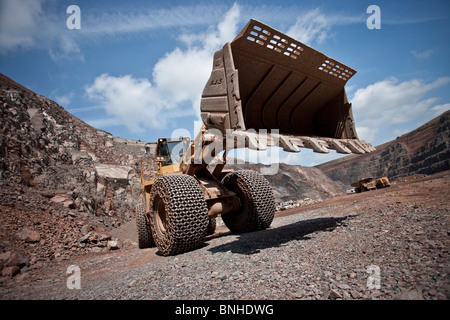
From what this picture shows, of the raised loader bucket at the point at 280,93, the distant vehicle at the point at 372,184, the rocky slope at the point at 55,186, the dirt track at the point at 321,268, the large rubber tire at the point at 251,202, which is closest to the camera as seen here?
the dirt track at the point at 321,268

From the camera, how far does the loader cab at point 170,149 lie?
6.79 m

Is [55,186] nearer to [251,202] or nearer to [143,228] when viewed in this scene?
[143,228]

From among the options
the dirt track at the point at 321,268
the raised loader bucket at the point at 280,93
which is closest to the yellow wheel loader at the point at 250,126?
the raised loader bucket at the point at 280,93

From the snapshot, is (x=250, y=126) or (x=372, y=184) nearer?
(x=250, y=126)

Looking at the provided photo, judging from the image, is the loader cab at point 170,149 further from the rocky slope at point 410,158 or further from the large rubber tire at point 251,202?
the rocky slope at point 410,158

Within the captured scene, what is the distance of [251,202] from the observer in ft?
18.0

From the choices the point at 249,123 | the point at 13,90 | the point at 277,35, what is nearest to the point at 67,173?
the point at 13,90

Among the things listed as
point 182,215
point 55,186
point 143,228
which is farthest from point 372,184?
point 55,186

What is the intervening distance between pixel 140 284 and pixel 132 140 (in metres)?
23.8

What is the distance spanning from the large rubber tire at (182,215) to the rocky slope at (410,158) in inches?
1428

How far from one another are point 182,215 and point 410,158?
45.0 m

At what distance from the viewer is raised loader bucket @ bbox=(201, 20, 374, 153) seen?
11.3 ft

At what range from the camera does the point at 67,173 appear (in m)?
12.0

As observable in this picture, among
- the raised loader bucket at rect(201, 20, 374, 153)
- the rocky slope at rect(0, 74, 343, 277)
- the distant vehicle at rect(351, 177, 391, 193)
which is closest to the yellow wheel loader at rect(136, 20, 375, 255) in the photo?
the raised loader bucket at rect(201, 20, 374, 153)
